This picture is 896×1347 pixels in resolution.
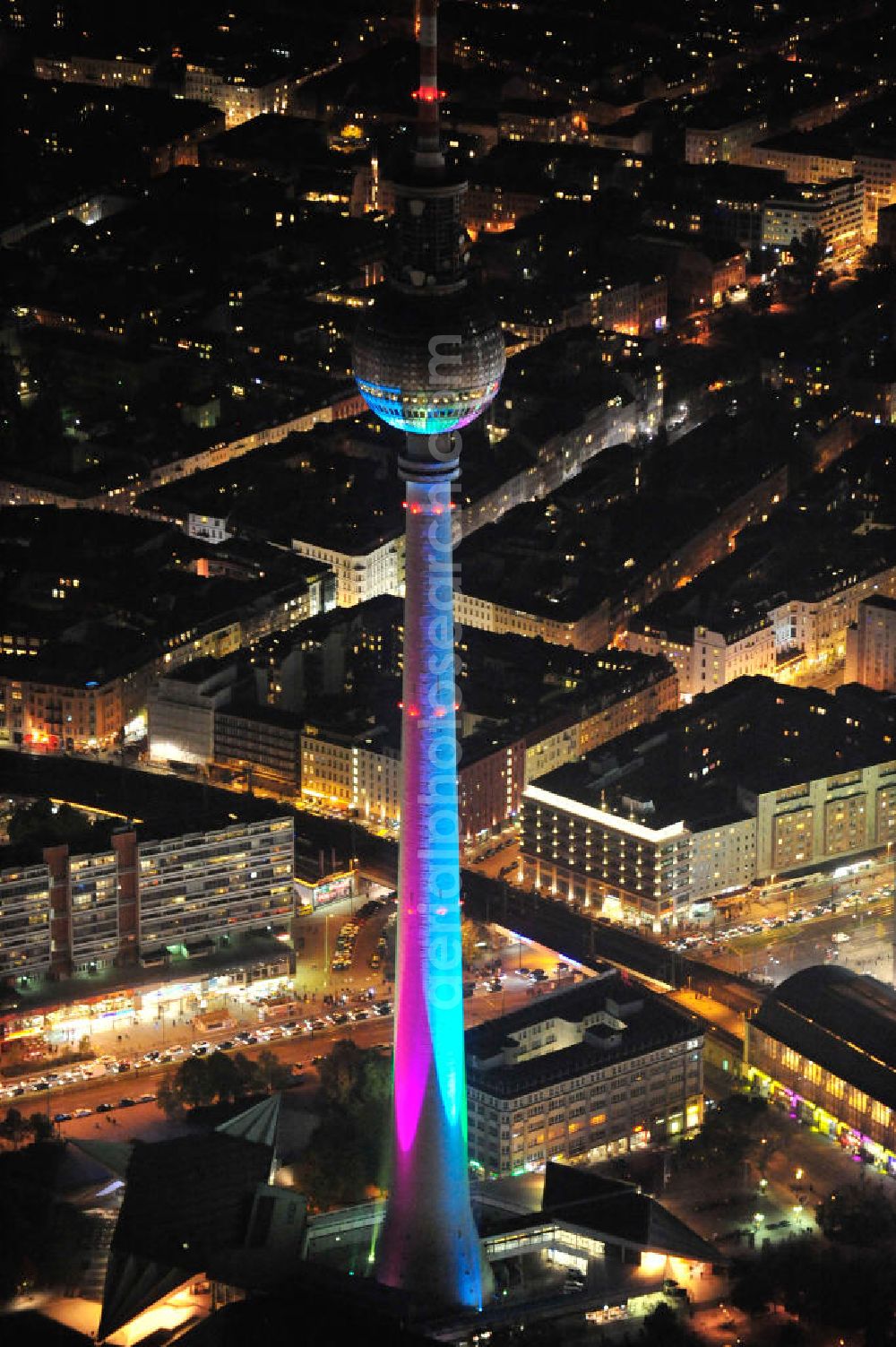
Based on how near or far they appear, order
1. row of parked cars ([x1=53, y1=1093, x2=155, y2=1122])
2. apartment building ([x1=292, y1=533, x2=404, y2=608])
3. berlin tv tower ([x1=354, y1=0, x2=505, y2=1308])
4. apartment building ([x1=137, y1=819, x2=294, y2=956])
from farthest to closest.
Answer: apartment building ([x1=292, y1=533, x2=404, y2=608]) < apartment building ([x1=137, y1=819, x2=294, y2=956]) < row of parked cars ([x1=53, y1=1093, x2=155, y2=1122]) < berlin tv tower ([x1=354, y1=0, x2=505, y2=1308])

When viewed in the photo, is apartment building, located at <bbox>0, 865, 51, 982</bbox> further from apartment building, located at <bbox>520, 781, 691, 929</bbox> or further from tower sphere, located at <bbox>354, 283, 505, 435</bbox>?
tower sphere, located at <bbox>354, 283, 505, 435</bbox>

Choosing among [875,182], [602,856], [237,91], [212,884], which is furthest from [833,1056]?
[237,91]

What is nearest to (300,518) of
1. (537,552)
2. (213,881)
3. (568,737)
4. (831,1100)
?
(537,552)

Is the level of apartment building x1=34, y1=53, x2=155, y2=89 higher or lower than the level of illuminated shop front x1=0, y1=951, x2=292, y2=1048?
lower

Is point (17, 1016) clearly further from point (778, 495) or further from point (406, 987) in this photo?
point (778, 495)

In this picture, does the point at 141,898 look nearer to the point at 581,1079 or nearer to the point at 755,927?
the point at 581,1079

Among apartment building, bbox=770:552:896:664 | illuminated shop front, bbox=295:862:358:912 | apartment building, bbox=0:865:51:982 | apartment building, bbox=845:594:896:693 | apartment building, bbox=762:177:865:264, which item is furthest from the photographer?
apartment building, bbox=762:177:865:264

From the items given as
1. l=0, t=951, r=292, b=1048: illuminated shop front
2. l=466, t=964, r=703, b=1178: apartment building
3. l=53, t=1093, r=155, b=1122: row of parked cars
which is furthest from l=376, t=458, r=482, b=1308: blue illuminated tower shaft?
l=0, t=951, r=292, b=1048: illuminated shop front
